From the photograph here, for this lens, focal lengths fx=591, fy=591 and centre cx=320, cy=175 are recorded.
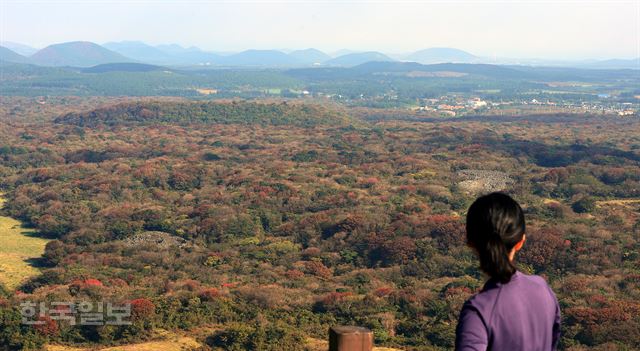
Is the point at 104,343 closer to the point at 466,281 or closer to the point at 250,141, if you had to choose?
the point at 466,281

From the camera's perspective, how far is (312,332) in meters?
24.8

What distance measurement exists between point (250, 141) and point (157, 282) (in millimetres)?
65219

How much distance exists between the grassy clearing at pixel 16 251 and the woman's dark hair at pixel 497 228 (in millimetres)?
36450

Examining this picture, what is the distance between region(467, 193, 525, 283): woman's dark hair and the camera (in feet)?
11.2

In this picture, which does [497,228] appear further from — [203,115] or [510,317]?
[203,115]

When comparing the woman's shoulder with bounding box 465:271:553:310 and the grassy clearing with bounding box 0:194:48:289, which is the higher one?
the woman's shoulder with bounding box 465:271:553:310

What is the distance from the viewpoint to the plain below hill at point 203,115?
416 ft

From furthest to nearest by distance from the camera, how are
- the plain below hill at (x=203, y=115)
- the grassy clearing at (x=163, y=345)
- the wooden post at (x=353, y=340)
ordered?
the plain below hill at (x=203, y=115), the grassy clearing at (x=163, y=345), the wooden post at (x=353, y=340)

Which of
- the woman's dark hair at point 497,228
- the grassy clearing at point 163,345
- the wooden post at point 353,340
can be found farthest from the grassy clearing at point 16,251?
the woman's dark hair at point 497,228

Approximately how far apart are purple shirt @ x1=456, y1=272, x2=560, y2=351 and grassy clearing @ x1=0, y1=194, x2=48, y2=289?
36482 mm

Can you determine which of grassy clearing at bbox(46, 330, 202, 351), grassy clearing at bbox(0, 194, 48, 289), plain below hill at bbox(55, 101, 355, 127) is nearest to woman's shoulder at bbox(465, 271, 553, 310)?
grassy clearing at bbox(46, 330, 202, 351)

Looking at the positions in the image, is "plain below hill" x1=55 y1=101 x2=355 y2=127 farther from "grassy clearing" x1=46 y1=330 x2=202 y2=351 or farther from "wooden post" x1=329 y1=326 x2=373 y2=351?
"wooden post" x1=329 y1=326 x2=373 y2=351

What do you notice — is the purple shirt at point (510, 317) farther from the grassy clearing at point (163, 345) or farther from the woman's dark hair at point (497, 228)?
the grassy clearing at point (163, 345)

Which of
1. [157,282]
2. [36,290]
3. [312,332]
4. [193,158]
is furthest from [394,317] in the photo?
[193,158]
